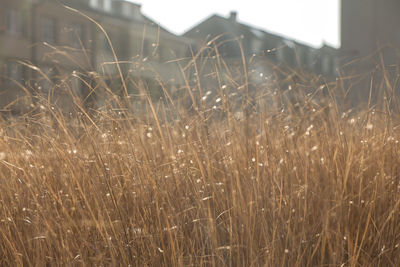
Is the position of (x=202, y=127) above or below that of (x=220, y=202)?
above

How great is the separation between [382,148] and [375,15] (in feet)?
35.4

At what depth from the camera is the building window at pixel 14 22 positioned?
46.8 ft

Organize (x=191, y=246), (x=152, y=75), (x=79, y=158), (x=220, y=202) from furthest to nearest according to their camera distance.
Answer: (x=152, y=75) < (x=79, y=158) < (x=220, y=202) < (x=191, y=246)

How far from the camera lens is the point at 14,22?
567 inches

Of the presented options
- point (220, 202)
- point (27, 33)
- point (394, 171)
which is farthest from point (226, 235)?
point (27, 33)

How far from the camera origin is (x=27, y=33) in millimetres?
14305

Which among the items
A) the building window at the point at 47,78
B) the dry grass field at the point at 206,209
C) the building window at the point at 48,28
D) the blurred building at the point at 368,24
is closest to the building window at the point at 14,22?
the building window at the point at 48,28

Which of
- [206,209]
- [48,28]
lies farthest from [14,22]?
[206,209]

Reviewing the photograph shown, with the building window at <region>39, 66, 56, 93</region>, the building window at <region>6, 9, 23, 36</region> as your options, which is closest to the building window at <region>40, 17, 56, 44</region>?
the building window at <region>6, 9, 23, 36</region>

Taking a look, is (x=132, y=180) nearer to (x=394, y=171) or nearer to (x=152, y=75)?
(x=152, y=75)

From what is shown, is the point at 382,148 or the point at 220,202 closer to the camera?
the point at 220,202

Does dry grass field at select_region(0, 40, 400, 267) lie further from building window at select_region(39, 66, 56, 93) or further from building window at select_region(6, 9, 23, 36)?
building window at select_region(6, 9, 23, 36)

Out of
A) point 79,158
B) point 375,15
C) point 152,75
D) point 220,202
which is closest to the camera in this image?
point 220,202

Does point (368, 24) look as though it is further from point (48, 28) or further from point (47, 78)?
point (47, 78)
